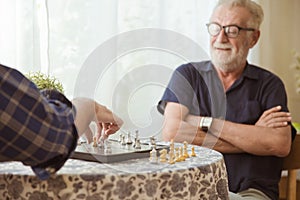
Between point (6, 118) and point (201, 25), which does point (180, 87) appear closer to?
point (201, 25)

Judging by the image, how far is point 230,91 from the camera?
2.37m

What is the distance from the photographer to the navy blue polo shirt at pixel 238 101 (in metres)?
2.22

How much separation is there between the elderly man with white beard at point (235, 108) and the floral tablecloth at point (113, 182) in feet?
2.21

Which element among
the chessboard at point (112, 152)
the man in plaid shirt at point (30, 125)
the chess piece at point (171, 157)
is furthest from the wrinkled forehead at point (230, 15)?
the man in plaid shirt at point (30, 125)

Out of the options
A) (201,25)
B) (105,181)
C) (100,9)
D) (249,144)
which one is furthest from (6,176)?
(201,25)

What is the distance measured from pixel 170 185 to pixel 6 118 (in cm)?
46

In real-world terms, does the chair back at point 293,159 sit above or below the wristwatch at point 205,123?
below

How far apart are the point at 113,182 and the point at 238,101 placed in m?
1.22

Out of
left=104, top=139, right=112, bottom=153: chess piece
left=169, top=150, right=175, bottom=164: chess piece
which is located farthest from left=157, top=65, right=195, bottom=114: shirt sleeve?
left=169, top=150, right=175, bottom=164: chess piece

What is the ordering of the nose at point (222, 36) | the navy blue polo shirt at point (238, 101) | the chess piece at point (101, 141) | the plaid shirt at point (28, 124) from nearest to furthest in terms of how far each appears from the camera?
the plaid shirt at point (28, 124)
the chess piece at point (101, 141)
the navy blue polo shirt at point (238, 101)
the nose at point (222, 36)

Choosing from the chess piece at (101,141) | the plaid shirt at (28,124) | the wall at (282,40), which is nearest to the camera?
the plaid shirt at (28,124)

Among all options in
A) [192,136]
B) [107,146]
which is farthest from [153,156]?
[192,136]

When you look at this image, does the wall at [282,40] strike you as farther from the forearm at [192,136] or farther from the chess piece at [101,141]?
the chess piece at [101,141]

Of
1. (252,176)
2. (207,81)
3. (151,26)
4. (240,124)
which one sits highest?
(151,26)
